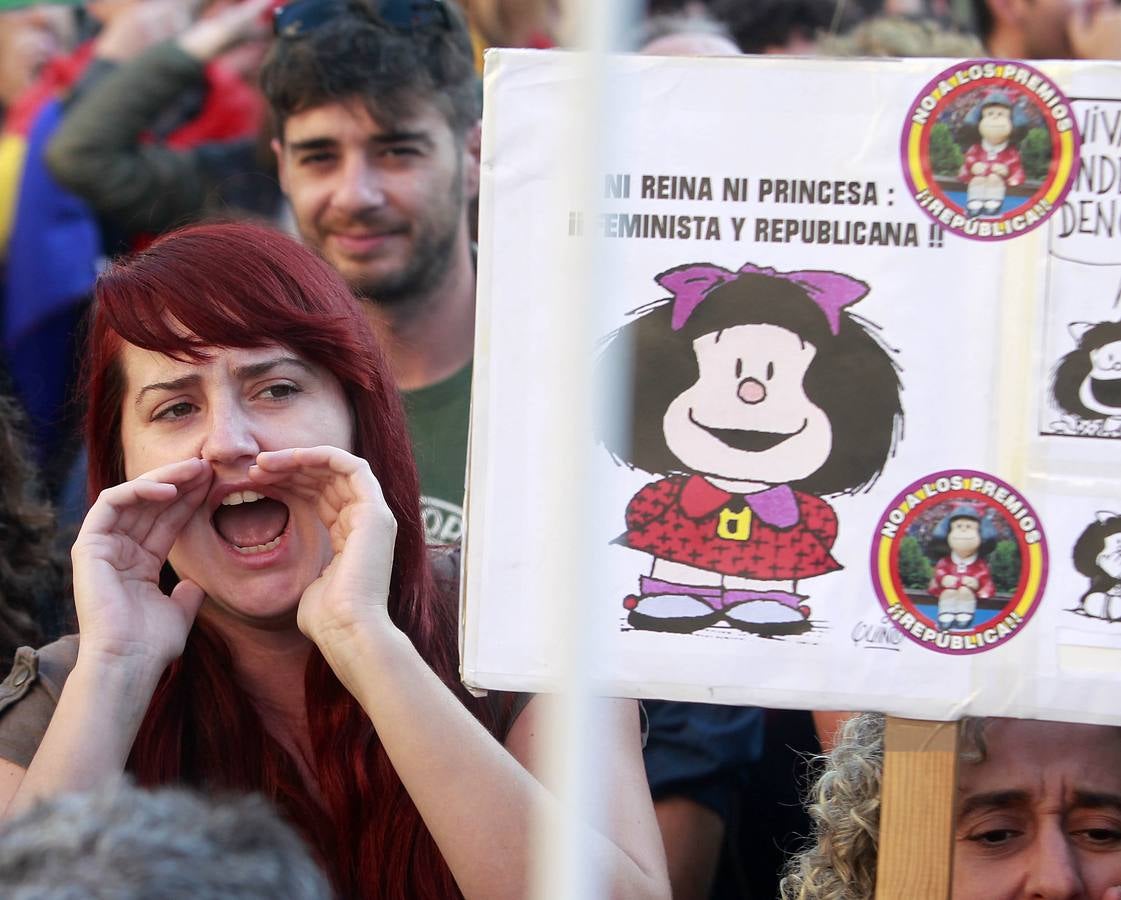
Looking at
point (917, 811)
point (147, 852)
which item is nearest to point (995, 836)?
point (917, 811)

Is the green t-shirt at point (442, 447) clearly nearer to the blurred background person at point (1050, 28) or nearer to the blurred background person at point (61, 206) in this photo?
the blurred background person at point (61, 206)

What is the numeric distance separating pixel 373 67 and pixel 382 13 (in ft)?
0.37

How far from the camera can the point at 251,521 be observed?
76.6 inches

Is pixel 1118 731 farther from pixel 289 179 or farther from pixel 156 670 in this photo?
pixel 289 179

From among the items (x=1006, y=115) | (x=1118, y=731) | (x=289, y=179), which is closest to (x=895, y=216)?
(x=1006, y=115)

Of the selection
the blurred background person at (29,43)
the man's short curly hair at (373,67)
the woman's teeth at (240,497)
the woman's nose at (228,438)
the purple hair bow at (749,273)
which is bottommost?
the woman's teeth at (240,497)

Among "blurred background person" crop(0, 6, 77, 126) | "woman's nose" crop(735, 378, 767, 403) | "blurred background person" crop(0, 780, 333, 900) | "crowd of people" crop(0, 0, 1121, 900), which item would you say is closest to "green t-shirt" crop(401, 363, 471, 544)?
"crowd of people" crop(0, 0, 1121, 900)

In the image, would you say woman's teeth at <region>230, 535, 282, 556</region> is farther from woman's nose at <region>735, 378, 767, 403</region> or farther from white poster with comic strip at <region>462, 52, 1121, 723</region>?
woman's nose at <region>735, 378, 767, 403</region>

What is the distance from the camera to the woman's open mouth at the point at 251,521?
75.9 inches

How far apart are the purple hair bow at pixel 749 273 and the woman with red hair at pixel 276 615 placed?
480 mm

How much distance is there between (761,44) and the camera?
3363 millimetres

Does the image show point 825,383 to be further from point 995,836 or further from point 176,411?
point 176,411

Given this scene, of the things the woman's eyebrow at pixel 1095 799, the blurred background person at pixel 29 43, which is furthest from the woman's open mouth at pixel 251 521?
the blurred background person at pixel 29 43

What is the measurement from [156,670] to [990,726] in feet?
3.16
